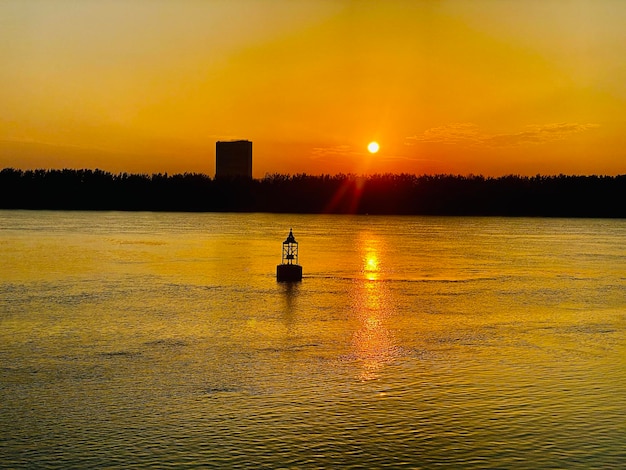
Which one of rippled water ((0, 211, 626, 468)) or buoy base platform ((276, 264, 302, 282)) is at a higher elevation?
buoy base platform ((276, 264, 302, 282))

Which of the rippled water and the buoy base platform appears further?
the buoy base platform

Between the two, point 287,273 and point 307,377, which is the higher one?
point 287,273

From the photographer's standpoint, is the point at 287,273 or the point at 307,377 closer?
the point at 307,377

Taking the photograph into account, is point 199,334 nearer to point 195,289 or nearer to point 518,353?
point 518,353

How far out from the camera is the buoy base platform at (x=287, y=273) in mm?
43312

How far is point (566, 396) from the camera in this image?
705 inches

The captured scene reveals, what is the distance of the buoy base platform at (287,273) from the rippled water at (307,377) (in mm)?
2446

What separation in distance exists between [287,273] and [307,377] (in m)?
24.3

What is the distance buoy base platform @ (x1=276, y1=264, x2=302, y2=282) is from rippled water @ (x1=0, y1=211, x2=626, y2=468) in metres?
2.45

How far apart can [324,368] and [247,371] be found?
207 cm

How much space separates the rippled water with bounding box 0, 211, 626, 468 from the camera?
14.0 metres

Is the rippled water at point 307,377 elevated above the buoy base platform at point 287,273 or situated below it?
below

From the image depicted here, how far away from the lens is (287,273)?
43.5 meters

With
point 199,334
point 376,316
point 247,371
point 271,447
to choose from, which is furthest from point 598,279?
point 271,447
